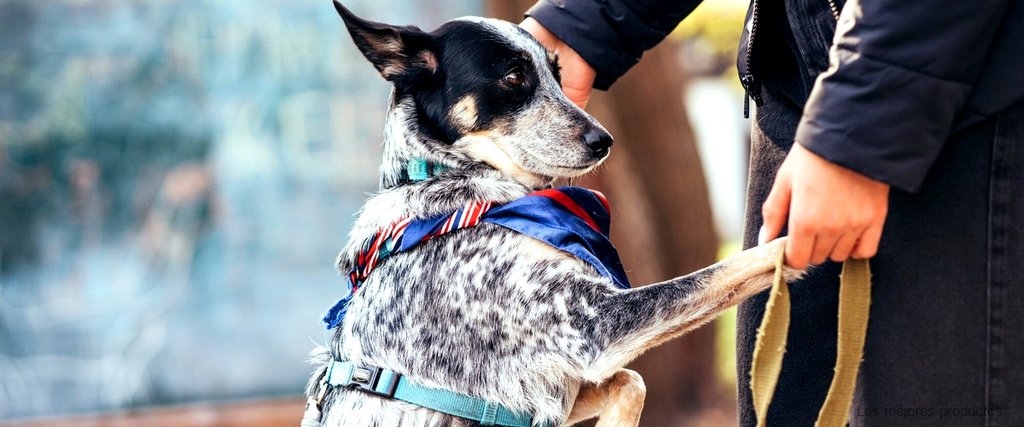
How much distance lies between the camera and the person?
5.32 feet

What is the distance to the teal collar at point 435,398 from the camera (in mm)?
2248

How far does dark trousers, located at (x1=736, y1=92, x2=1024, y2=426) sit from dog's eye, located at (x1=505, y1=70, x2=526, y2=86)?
3.73 feet

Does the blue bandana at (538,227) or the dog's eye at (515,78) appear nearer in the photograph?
the blue bandana at (538,227)

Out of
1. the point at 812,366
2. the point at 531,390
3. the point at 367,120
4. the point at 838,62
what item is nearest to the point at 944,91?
the point at 838,62

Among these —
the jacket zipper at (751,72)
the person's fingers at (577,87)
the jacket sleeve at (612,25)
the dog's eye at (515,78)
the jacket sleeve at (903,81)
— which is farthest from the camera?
the person's fingers at (577,87)

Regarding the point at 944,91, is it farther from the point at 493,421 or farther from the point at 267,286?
the point at 267,286

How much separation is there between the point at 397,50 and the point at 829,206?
51.8 inches

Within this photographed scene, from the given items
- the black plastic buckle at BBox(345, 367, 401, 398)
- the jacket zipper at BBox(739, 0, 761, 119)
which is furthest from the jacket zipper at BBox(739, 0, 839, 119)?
the black plastic buckle at BBox(345, 367, 401, 398)

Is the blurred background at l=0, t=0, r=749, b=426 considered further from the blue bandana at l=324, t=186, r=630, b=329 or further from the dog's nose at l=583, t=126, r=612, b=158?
the blue bandana at l=324, t=186, r=630, b=329

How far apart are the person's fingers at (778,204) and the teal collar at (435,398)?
2.33 feet

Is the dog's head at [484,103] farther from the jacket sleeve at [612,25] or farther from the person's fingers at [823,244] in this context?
the person's fingers at [823,244]

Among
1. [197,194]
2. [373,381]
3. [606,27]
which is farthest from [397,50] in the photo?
[197,194]

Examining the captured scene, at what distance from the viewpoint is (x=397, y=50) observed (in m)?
2.65

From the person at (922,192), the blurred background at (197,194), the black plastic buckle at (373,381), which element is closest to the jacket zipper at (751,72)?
the person at (922,192)
